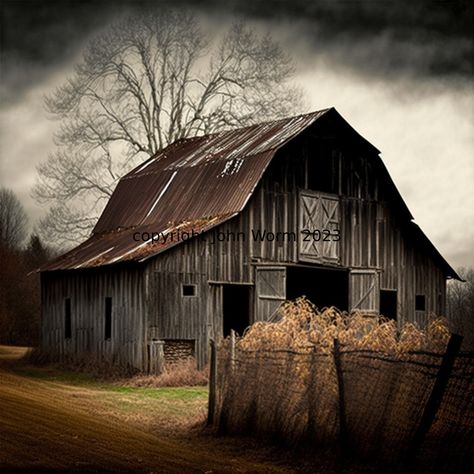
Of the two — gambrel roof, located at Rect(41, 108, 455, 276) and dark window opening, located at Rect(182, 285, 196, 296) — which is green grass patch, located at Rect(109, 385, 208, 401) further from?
gambrel roof, located at Rect(41, 108, 455, 276)

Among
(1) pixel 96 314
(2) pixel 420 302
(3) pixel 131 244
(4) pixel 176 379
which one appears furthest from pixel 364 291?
(1) pixel 96 314

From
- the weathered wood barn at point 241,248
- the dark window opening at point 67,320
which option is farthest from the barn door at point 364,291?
the dark window opening at point 67,320

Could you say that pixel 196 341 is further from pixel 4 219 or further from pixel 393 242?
pixel 4 219

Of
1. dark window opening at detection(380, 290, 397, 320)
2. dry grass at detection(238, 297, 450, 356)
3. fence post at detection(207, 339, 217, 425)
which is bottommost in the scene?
fence post at detection(207, 339, 217, 425)

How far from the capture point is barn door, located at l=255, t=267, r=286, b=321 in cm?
2633

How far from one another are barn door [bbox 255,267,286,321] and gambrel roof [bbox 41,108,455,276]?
2196 mm

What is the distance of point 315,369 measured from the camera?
12766 mm

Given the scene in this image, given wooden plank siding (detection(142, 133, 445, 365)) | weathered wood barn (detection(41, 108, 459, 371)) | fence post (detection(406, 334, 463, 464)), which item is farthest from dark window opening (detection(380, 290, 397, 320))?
fence post (detection(406, 334, 463, 464))

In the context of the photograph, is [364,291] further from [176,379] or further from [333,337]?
[333,337]

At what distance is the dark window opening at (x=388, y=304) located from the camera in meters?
30.5

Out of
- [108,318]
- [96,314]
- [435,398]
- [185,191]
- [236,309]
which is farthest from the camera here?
[236,309]

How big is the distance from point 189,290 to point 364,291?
6.37 metres

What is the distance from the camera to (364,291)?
2872 cm

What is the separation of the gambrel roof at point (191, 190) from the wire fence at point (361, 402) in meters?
10.4
